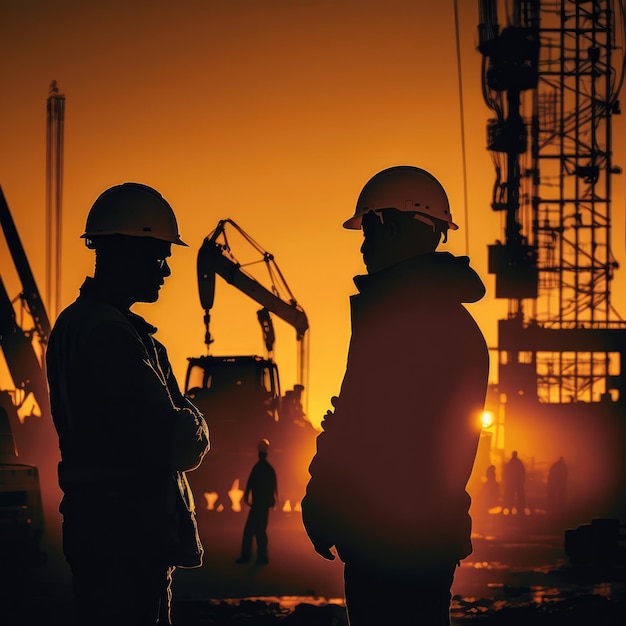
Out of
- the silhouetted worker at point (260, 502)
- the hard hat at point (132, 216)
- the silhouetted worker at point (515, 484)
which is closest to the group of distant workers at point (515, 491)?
the silhouetted worker at point (515, 484)

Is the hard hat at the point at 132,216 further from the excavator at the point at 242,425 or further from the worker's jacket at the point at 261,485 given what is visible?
the excavator at the point at 242,425

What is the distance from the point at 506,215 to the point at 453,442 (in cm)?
5706

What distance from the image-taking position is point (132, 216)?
6289mm

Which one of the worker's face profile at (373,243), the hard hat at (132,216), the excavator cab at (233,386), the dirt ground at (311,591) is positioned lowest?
the dirt ground at (311,591)

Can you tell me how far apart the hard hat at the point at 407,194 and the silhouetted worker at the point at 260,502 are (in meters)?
16.6

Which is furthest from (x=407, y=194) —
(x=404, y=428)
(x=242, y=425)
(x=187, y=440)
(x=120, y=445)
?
(x=242, y=425)

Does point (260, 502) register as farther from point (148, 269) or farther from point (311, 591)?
point (148, 269)

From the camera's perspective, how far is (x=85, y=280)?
6.27m

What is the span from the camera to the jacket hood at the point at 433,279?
5.98 meters

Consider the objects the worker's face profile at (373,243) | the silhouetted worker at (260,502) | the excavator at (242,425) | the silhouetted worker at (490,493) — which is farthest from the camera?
the silhouetted worker at (490,493)

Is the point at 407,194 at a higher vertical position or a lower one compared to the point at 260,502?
higher

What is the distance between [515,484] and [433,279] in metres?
34.0

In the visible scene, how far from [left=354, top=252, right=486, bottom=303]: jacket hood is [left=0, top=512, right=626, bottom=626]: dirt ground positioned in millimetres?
8971

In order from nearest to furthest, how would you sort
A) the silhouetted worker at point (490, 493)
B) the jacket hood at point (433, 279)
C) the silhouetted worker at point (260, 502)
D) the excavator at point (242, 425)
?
1. the jacket hood at point (433, 279)
2. the silhouetted worker at point (260, 502)
3. the excavator at point (242, 425)
4. the silhouetted worker at point (490, 493)
